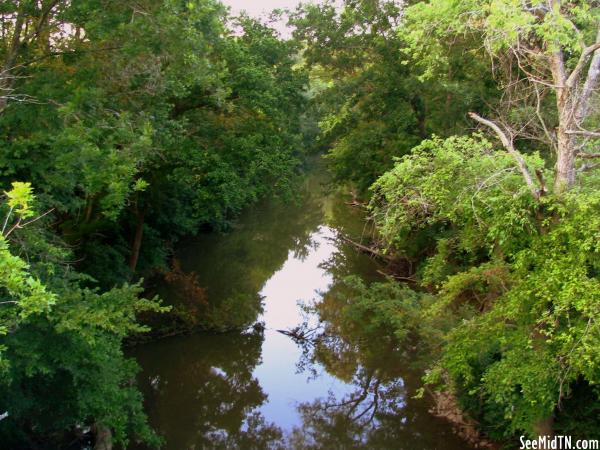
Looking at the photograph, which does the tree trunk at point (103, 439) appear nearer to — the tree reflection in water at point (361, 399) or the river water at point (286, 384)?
the river water at point (286, 384)

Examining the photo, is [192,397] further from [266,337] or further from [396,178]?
[396,178]

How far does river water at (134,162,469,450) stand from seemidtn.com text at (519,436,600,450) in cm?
230

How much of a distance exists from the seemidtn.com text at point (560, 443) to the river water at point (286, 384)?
2.30 metres

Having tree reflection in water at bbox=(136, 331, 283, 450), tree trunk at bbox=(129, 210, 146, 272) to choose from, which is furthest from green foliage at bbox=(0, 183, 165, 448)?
tree trunk at bbox=(129, 210, 146, 272)

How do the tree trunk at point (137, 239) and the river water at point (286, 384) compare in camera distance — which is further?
the tree trunk at point (137, 239)

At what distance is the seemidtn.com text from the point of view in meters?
8.09

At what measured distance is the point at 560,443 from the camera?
27.6 ft

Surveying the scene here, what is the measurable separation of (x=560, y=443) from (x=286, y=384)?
22.5ft

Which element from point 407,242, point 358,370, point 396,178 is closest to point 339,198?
point 407,242

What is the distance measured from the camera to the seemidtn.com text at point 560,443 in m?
8.09

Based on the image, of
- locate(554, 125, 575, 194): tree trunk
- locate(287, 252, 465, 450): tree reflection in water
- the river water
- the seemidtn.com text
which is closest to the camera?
locate(554, 125, 575, 194): tree trunk

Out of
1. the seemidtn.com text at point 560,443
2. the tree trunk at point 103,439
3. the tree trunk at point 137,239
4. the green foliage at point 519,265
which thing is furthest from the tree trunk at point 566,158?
the tree trunk at point 137,239

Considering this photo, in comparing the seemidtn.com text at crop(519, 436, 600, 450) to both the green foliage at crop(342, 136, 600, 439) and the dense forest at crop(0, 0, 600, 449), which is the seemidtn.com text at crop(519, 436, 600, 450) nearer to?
the dense forest at crop(0, 0, 600, 449)

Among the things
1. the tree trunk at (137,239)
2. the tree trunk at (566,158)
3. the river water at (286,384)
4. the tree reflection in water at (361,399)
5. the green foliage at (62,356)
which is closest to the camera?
the green foliage at (62,356)
